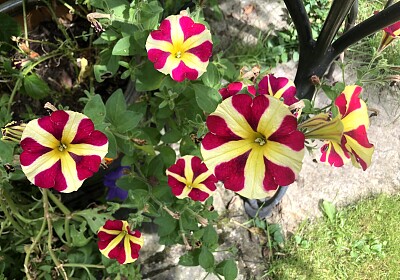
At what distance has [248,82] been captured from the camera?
0.93 metres

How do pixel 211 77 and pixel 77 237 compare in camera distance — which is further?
pixel 77 237

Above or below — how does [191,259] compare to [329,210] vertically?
above

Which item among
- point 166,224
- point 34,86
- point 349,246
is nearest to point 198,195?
point 166,224

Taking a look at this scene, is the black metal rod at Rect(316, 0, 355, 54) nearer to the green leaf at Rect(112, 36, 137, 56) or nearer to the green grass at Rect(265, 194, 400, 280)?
the green leaf at Rect(112, 36, 137, 56)

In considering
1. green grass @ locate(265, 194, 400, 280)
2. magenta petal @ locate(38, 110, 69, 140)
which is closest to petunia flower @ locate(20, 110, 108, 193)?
magenta petal @ locate(38, 110, 69, 140)

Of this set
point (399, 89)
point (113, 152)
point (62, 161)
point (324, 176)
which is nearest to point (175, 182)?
point (113, 152)

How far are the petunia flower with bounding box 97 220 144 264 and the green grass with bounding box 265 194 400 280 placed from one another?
61cm

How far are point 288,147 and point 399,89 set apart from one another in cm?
118

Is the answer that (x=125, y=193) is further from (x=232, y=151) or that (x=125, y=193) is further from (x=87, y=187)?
(x=232, y=151)

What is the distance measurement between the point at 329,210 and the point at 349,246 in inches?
5.0

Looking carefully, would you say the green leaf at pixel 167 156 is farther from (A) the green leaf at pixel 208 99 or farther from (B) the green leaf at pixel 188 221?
(A) the green leaf at pixel 208 99

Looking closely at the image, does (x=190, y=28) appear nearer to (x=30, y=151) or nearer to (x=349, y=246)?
(x=30, y=151)

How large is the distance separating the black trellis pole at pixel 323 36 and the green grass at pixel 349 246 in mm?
728

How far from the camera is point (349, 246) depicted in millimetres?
1486
